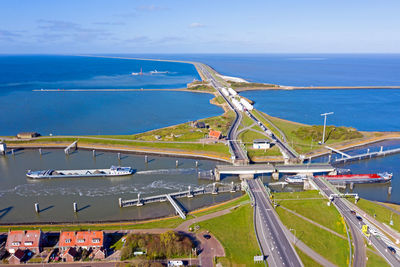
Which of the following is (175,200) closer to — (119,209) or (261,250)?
(119,209)

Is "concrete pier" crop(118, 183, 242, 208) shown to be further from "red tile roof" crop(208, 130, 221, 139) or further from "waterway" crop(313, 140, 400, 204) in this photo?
"waterway" crop(313, 140, 400, 204)

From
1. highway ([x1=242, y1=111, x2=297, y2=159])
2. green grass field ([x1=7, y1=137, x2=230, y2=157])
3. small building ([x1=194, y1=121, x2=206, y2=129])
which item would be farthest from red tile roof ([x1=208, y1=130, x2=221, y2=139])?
highway ([x1=242, y1=111, x2=297, y2=159])

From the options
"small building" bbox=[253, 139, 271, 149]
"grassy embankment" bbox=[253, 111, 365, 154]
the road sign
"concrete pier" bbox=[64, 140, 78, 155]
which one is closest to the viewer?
the road sign

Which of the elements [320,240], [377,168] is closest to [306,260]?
[320,240]

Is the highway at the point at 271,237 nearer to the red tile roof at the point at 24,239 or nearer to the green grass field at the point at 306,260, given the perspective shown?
the green grass field at the point at 306,260

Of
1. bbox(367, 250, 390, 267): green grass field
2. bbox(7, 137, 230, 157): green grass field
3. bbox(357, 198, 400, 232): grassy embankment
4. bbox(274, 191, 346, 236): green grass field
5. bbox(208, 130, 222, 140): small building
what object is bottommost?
bbox(367, 250, 390, 267): green grass field

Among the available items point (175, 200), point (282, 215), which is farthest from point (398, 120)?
point (175, 200)

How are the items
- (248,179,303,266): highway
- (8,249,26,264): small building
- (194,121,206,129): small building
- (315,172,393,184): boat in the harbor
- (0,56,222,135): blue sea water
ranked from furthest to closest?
(0,56,222,135): blue sea water
(194,121,206,129): small building
(315,172,393,184): boat in the harbor
(8,249,26,264): small building
(248,179,303,266): highway

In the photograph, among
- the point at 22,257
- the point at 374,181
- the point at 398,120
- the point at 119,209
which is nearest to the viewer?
the point at 22,257
